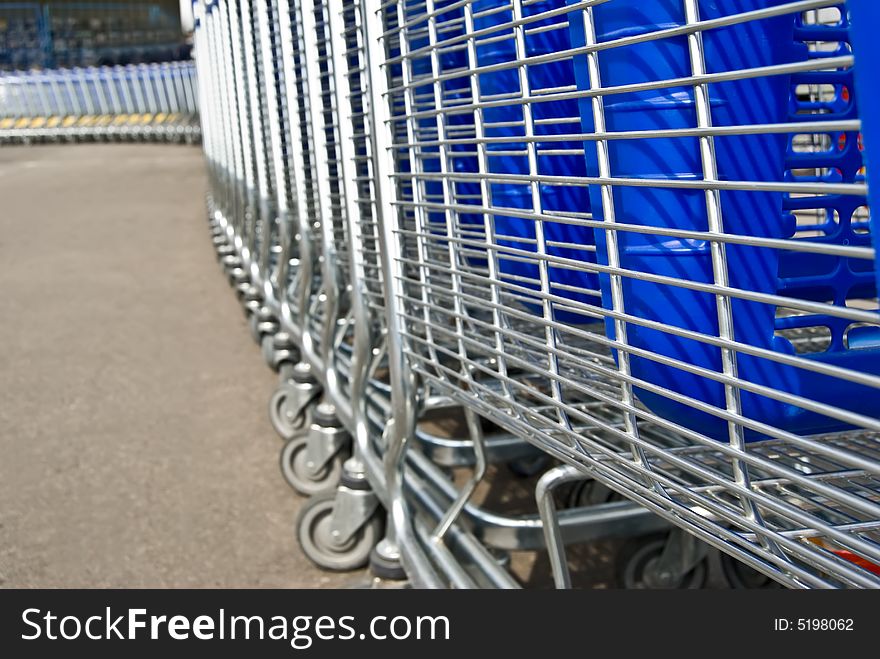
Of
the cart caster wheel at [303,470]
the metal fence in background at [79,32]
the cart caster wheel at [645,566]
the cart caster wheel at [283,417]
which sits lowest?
the cart caster wheel at [645,566]

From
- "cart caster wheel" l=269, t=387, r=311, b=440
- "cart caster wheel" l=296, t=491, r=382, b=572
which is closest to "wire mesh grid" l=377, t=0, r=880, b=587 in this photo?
"cart caster wheel" l=296, t=491, r=382, b=572

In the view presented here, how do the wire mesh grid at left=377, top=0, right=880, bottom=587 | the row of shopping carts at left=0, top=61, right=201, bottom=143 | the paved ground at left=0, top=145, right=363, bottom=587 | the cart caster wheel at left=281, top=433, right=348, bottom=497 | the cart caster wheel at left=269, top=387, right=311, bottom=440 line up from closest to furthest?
the wire mesh grid at left=377, top=0, right=880, bottom=587 < the paved ground at left=0, top=145, right=363, bottom=587 < the cart caster wheel at left=281, top=433, right=348, bottom=497 < the cart caster wheel at left=269, top=387, right=311, bottom=440 < the row of shopping carts at left=0, top=61, right=201, bottom=143

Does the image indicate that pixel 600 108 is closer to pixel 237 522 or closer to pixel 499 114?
pixel 499 114

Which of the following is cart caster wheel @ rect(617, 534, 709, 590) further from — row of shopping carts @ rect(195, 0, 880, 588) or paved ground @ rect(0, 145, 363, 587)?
paved ground @ rect(0, 145, 363, 587)

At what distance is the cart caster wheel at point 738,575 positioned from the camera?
2.16m

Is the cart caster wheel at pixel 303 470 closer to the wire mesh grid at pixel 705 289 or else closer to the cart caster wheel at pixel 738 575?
the cart caster wheel at pixel 738 575

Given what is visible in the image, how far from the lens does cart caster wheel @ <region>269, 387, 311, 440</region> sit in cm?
343

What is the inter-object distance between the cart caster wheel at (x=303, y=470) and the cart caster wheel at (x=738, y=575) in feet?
4.05

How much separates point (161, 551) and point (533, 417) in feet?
5.24

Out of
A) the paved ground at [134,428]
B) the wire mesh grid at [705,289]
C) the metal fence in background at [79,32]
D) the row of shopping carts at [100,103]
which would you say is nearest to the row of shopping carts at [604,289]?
the wire mesh grid at [705,289]

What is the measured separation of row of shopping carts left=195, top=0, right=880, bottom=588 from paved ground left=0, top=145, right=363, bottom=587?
0.27m

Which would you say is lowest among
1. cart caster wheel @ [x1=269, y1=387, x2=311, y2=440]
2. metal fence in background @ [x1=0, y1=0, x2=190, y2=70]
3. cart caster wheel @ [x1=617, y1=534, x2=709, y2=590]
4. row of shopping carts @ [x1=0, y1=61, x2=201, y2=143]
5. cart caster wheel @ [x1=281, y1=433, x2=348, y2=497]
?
cart caster wheel @ [x1=617, y1=534, x2=709, y2=590]

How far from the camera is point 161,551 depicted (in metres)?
2.66

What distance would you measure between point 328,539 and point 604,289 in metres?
1.53
